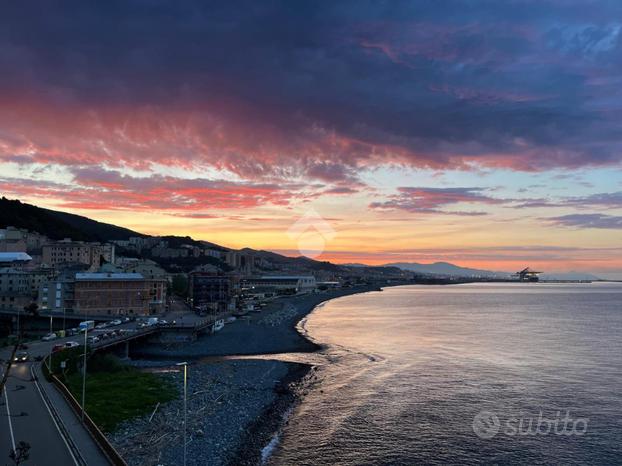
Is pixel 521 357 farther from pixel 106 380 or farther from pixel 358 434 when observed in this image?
pixel 106 380

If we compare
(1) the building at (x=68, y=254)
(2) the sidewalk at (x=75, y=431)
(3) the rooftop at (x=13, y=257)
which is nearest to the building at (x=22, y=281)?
(3) the rooftop at (x=13, y=257)

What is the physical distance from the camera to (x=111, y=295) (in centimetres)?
9719

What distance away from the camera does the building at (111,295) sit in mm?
94250

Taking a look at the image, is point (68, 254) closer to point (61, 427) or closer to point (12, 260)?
point (12, 260)

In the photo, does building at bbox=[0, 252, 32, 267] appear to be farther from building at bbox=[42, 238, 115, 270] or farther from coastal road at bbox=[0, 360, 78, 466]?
coastal road at bbox=[0, 360, 78, 466]

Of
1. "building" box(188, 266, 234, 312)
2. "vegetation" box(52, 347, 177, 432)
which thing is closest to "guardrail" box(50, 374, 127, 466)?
"vegetation" box(52, 347, 177, 432)

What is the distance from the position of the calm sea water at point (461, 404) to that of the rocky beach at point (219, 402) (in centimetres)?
216

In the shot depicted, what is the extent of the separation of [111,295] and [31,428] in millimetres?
73977

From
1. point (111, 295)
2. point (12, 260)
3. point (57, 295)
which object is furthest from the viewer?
point (12, 260)

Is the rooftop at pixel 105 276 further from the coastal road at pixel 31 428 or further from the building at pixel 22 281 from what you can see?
the coastal road at pixel 31 428

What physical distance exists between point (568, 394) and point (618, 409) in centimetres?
504

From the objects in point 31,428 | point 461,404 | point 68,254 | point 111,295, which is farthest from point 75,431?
point 68,254

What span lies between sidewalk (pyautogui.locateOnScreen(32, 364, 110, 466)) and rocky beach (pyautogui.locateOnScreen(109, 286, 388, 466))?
282 cm

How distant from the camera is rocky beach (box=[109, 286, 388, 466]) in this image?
29750 millimetres
